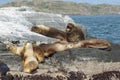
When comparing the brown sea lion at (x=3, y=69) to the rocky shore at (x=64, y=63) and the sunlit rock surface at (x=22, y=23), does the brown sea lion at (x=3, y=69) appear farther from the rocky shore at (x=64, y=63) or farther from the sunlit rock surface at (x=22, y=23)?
the sunlit rock surface at (x=22, y=23)

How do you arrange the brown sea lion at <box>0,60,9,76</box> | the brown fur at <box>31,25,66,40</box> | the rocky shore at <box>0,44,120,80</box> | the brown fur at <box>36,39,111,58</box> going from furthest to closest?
the brown fur at <box>31,25,66,40</box>, the brown fur at <box>36,39,111,58</box>, the brown sea lion at <box>0,60,9,76</box>, the rocky shore at <box>0,44,120,80</box>

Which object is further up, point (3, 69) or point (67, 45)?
point (3, 69)

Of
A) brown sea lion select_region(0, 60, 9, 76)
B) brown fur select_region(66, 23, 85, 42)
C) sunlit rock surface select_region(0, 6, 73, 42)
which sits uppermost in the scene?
brown sea lion select_region(0, 60, 9, 76)

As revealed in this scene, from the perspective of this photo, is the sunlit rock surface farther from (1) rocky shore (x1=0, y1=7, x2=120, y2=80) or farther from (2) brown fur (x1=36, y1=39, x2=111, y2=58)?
(2) brown fur (x1=36, y1=39, x2=111, y2=58)

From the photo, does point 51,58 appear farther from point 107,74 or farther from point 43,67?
point 107,74

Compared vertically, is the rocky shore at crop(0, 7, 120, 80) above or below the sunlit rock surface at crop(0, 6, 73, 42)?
above

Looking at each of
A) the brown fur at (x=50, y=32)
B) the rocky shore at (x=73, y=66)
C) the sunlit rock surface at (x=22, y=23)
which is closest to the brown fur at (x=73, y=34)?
the brown fur at (x=50, y=32)

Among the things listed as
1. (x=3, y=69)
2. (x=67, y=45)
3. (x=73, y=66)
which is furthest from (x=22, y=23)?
(x=3, y=69)

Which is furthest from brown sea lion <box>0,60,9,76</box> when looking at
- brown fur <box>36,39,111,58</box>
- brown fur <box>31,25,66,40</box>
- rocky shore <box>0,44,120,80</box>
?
brown fur <box>31,25,66,40</box>

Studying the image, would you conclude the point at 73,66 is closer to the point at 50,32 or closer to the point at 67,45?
the point at 67,45

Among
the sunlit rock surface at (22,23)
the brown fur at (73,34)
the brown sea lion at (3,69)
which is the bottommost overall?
the sunlit rock surface at (22,23)

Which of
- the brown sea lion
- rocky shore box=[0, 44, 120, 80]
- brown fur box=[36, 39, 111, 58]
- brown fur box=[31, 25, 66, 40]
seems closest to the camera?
rocky shore box=[0, 44, 120, 80]

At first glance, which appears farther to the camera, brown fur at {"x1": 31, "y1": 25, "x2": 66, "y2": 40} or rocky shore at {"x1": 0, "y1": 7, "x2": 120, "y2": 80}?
brown fur at {"x1": 31, "y1": 25, "x2": 66, "y2": 40}

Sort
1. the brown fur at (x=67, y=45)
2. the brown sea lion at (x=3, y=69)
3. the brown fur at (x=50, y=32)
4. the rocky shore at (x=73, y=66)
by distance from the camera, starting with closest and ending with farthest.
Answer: the rocky shore at (x=73, y=66), the brown sea lion at (x=3, y=69), the brown fur at (x=67, y=45), the brown fur at (x=50, y=32)
